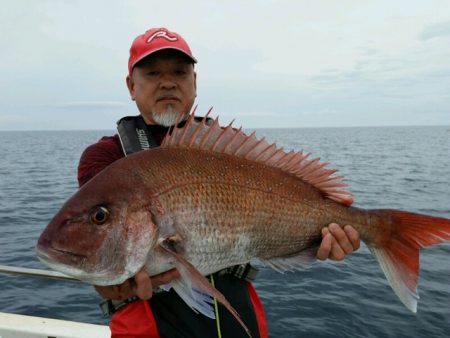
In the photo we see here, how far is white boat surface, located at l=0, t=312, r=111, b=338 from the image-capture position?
4117mm

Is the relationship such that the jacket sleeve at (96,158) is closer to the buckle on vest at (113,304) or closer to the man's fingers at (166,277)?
the buckle on vest at (113,304)

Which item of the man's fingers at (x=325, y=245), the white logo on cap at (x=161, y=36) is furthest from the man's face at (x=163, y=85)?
the man's fingers at (x=325, y=245)

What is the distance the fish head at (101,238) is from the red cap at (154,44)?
51.4 inches

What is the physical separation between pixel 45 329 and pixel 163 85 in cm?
290

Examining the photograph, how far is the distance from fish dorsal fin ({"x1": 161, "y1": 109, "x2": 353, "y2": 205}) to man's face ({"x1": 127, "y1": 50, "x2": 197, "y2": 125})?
1.39 ft

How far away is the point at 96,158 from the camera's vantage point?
286cm

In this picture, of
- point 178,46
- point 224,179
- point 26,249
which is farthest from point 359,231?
point 26,249

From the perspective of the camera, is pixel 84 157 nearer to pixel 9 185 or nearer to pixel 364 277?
pixel 364 277

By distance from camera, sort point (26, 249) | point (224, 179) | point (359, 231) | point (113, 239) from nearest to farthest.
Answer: point (113, 239) → point (224, 179) → point (359, 231) → point (26, 249)

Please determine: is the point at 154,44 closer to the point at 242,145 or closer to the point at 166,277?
the point at 242,145

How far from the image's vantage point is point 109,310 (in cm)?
276

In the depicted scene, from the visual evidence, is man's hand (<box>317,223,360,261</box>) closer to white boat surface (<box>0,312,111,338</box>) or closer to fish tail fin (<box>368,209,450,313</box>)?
fish tail fin (<box>368,209,450,313</box>)

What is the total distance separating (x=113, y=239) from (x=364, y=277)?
7.72m

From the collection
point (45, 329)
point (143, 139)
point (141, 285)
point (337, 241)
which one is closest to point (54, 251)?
point (141, 285)
